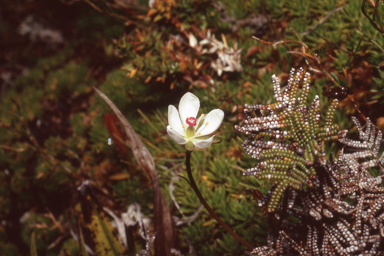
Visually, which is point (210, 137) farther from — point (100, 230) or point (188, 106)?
point (100, 230)

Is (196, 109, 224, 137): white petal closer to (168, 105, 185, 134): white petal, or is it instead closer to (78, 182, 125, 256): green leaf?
(168, 105, 185, 134): white petal

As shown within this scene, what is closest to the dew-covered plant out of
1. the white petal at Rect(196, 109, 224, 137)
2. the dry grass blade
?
the white petal at Rect(196, 109, 224, 137)

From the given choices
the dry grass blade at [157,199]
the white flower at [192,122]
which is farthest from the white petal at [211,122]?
the dry grass blade at [157,199]

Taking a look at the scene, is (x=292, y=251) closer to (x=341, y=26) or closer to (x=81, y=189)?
(x=81, y=189)

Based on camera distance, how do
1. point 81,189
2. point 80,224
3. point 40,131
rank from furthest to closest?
point 40,131 < point 80,224 < point 81,189

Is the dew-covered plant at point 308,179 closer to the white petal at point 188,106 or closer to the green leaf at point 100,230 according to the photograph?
the white petal at point 188,106

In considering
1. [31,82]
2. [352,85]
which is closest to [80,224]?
[352,85]

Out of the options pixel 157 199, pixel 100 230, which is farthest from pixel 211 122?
pixel 100 230
